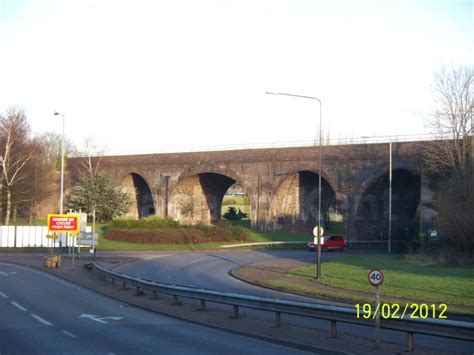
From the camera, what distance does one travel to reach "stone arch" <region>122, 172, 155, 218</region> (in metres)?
75.0

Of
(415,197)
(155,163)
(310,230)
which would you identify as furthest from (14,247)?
(415,197)

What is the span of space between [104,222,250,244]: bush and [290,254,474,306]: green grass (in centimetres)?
1988

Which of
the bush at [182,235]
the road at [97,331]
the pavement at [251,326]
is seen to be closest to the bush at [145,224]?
the bush at [182,235]

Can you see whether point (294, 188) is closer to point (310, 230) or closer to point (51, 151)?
point (310, 230)

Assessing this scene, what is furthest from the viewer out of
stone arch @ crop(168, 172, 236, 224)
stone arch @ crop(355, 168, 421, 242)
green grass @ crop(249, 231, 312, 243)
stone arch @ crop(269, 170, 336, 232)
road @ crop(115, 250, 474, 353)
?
stone arch @ crop(168, 172, 236, 224)

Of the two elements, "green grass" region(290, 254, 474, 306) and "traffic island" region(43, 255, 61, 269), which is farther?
"traffic island" region(43, 255, 61, 269)

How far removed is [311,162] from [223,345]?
152 ft

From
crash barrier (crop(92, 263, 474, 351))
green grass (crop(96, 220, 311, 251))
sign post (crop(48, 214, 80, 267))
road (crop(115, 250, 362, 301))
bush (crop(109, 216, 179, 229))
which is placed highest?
sign post (crop(48, 214, 80, 267))

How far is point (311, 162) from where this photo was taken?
5853 centimetres

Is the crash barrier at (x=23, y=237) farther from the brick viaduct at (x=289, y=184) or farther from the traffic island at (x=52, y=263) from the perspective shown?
the brick viaduct at (x=289, y=184)

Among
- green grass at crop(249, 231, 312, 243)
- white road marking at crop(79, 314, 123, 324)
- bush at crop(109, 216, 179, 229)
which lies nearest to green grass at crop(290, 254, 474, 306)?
→ white road marking at crop(79, 314, 123, 324)

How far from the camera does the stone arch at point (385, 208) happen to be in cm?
5616

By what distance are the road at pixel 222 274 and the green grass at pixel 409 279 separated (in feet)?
10.9

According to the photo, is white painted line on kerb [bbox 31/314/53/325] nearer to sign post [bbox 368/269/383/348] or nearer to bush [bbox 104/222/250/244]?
sign post [bbox 368/269/383/348]
